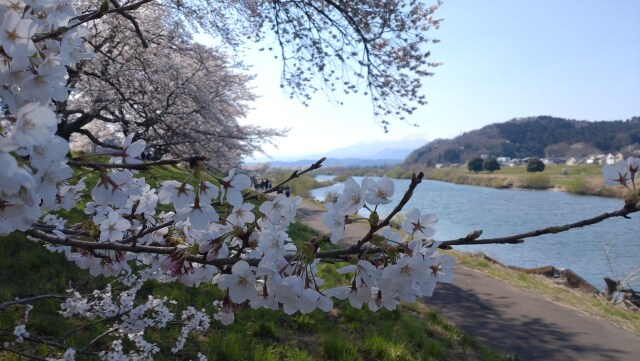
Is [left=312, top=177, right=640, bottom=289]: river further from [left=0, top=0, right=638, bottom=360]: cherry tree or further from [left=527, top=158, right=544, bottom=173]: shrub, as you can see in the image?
[left=527, top=158, right=544, bottom=173]: shrub

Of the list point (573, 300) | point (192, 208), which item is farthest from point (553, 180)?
point (192, 208)

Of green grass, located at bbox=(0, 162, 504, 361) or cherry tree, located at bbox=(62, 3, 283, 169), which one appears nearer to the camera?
green grass, located at bbox=(0, 162, 504, 361)

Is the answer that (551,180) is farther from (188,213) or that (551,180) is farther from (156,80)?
(188,213)

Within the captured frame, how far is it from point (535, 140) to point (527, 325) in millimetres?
133882

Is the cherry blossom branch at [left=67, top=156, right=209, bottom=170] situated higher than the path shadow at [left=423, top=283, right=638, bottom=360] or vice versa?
the cherry blossom branch at [left=67, top=156, right=209, bottom=170]

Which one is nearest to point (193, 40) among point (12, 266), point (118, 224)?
point (12, 266)

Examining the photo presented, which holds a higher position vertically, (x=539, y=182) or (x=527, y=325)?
(x=527, y=325)

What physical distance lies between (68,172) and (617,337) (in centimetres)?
821

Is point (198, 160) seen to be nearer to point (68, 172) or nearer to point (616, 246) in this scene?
point (68, 172)

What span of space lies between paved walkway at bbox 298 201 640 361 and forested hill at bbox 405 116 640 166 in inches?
3978

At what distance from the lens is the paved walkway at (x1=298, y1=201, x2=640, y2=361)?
19.3 ft

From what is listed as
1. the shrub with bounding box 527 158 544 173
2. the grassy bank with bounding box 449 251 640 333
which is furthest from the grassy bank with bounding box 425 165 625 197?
the grassy bank with bounding box 449 251 640 333

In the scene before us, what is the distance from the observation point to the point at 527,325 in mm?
6848

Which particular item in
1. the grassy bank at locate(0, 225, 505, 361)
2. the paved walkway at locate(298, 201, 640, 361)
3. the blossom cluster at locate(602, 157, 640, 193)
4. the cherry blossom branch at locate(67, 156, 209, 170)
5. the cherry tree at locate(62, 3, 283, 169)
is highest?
the cherry tree at locate(62, 3, 283, 169)
